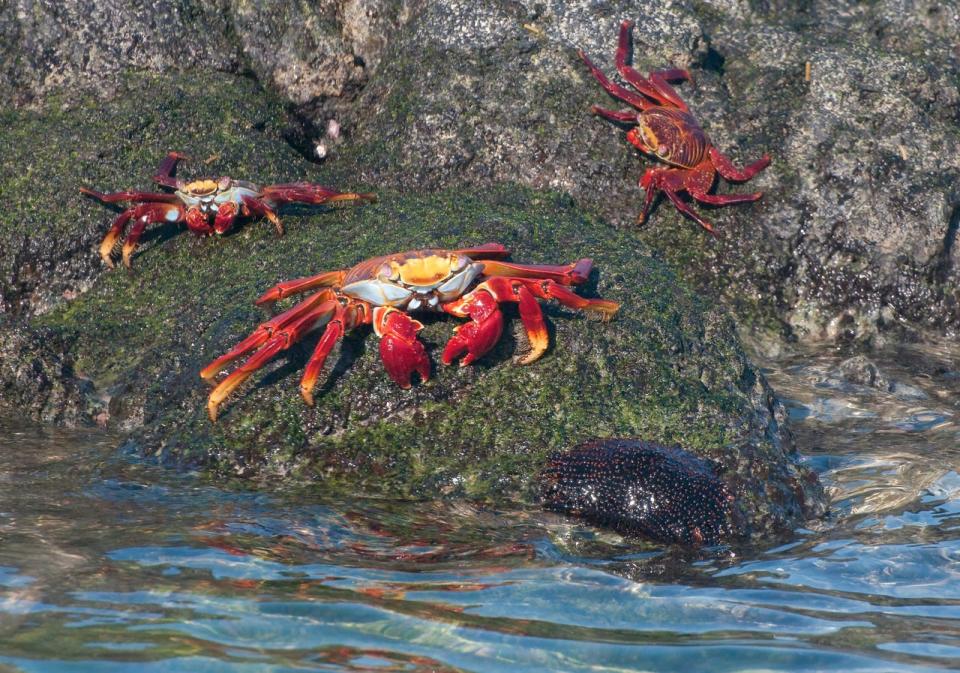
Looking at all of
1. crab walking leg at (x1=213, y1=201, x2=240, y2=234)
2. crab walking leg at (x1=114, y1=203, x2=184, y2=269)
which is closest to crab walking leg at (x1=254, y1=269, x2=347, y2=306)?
crab walking leg at (x1=213, y1=201, x2=240, y2=234)

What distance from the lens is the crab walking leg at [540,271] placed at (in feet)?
17.7

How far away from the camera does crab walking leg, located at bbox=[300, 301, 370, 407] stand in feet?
16.8

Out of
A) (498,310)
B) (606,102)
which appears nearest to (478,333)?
(498,310)

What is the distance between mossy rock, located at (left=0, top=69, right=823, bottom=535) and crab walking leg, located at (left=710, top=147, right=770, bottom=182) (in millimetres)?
1053

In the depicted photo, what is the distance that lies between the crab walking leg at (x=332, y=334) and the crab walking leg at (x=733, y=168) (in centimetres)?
333

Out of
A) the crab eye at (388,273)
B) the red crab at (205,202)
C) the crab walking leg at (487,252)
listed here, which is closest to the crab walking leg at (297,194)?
the red crab at (205,202)

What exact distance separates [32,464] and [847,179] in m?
5.58

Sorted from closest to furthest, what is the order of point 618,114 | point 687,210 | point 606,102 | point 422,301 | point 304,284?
point 422,301 → point 304,284 → point 687,210 → point 618,114 → point 606,102

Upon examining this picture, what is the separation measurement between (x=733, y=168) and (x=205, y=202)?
11.9 ft

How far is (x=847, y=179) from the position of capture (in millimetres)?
7605

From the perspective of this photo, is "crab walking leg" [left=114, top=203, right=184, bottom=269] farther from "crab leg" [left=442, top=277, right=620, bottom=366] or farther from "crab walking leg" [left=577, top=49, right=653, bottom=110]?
"crab walking leg" [left=577, top=49, right=653, bottom=110]

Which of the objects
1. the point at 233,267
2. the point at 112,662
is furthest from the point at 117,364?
the point at 112,662

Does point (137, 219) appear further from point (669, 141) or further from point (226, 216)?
point (669, 141)

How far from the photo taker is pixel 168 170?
7.14 meters
